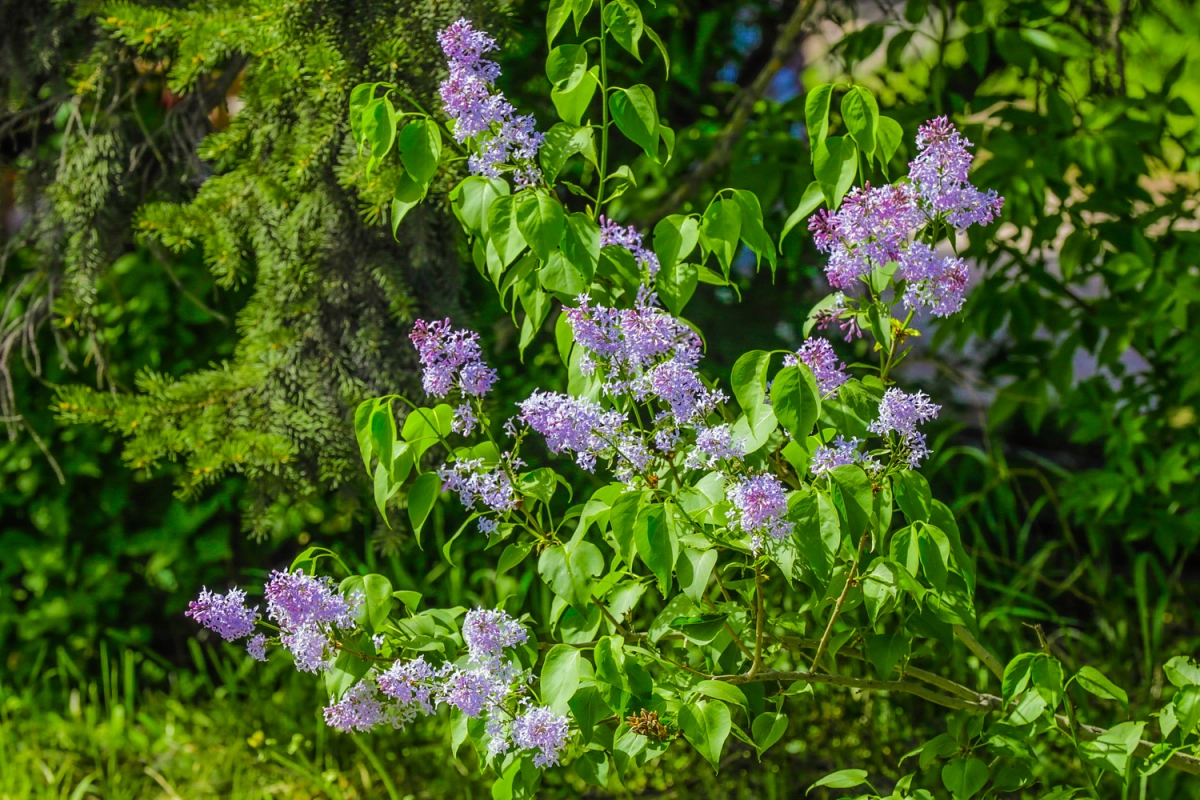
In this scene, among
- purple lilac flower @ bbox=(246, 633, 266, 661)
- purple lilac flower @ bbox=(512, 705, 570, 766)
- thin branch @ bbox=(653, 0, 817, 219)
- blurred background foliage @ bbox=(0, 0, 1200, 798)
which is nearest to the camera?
purple lilac flower @ bbox=(512, 705, 570, 766)

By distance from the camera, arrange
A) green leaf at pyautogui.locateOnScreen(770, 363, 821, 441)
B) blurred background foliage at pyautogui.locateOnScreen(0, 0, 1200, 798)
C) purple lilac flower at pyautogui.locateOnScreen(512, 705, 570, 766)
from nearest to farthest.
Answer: green leaf at pyautogui.locateOnScreen(770, 363, 821, 441), purple lilac flower at pyautogui.locateOnScreen(512, 705, 570, 766), blurred background foliage at pyautogui.locateOnScreen(0, 0, 1200, 798)

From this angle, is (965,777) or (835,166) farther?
(965,777)

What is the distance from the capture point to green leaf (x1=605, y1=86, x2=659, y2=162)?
137cm

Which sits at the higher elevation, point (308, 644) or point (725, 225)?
point (725, 225)

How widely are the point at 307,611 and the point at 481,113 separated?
0.61 metres

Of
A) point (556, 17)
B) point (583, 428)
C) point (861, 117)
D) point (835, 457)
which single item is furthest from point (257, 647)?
point (861, 117)

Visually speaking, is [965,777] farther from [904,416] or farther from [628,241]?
[628,241]

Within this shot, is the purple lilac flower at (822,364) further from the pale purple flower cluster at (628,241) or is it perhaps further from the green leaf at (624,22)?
the green leaf at (624,22)

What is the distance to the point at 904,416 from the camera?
1288mm

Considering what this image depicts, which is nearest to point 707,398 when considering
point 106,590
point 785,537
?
point 785,537

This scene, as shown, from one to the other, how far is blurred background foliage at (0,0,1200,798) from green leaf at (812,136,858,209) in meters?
0.85

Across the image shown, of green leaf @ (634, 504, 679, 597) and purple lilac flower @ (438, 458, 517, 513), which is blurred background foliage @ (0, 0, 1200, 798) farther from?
green leaf @ (634, 504, 679, 597)

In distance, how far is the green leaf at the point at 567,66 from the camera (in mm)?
1362

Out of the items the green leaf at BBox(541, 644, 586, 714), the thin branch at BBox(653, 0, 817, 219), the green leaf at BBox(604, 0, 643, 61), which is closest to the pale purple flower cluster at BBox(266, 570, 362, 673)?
the green leaf at BBox(541, 644, 586, 714)
